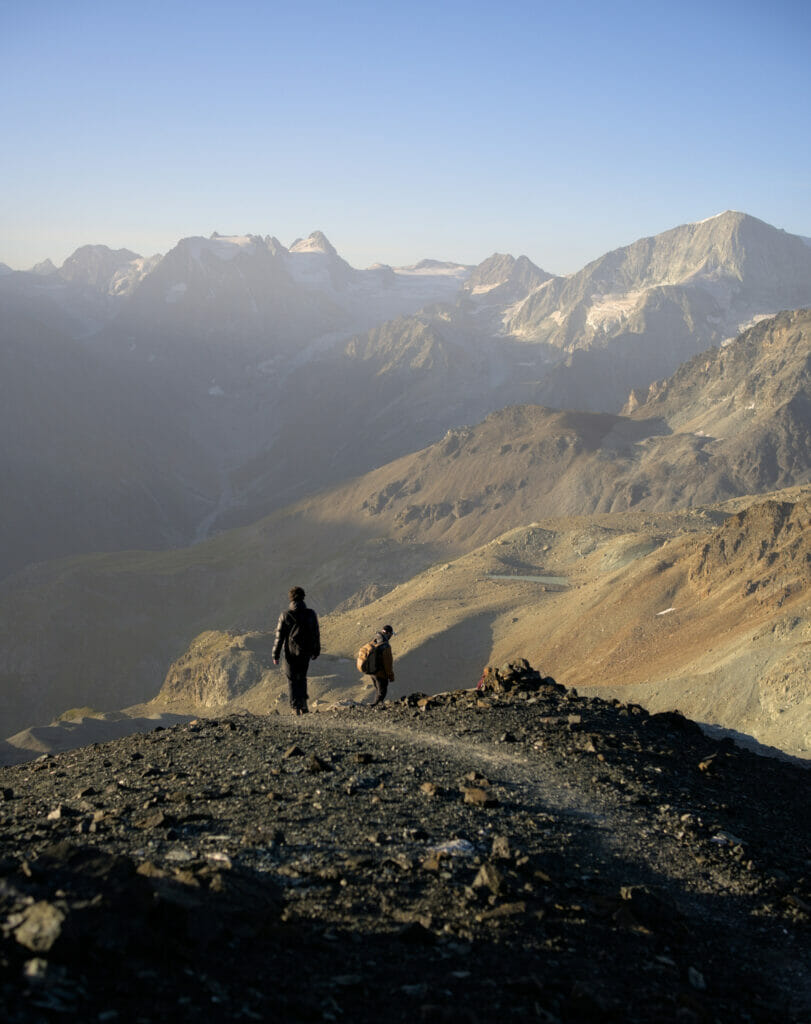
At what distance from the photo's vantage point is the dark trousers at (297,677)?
1425cm

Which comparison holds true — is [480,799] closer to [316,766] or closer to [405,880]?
[316,766]

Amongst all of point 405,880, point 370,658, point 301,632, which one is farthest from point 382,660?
point 405,880

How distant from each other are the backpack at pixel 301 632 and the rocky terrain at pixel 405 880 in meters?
1.84

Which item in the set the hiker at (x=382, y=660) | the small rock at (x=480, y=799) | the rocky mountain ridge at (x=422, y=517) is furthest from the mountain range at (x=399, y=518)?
the small rock at (x=480, y=799)

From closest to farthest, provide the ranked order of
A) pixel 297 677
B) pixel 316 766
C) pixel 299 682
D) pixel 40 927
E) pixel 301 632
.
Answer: pixel 40 927 → pixel 316 766 → pixel 301 632 → pixel 297 677 → pixel 299 682

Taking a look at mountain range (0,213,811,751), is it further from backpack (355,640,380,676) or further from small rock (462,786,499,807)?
small rock (462,786,499,807)

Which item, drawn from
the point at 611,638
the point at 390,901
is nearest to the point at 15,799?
the point at 390,901

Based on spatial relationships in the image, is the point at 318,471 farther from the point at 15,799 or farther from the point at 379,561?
the point at 15,799

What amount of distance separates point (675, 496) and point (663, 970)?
90.9 meters

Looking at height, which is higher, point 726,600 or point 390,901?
point 390,901

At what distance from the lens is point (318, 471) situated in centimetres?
17288

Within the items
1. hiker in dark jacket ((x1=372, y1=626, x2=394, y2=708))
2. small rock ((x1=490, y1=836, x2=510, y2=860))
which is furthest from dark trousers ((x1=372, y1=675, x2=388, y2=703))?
small rock ((x1=490, y1=836, x2=510, y2=860))

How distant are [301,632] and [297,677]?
1008mm

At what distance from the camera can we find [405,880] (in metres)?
6.78
